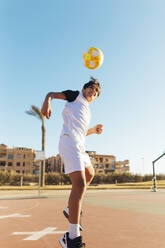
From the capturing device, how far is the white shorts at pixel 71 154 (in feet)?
8.61

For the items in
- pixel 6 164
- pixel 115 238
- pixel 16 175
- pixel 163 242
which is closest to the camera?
pixel 163 242

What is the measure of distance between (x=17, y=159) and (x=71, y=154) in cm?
8506

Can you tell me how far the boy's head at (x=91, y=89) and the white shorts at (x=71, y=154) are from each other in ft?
2.24

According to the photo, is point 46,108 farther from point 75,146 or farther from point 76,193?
point 76,193

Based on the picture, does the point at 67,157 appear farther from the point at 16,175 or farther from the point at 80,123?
the point at 16,175

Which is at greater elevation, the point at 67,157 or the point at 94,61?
the point at 94,61

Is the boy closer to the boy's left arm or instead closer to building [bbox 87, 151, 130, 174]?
the boy's left arm

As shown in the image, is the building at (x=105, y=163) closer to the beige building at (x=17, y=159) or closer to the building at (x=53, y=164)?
the building at (x=53, y=164)

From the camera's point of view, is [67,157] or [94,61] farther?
[94,61]

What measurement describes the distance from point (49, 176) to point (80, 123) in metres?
41.2

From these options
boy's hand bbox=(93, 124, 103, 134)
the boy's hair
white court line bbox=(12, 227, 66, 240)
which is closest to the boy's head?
the boy's hair

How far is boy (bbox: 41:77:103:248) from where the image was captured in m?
2.56

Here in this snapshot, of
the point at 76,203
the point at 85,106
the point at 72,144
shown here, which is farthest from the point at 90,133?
the point at 76,203

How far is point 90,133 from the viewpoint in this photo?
3715mm
